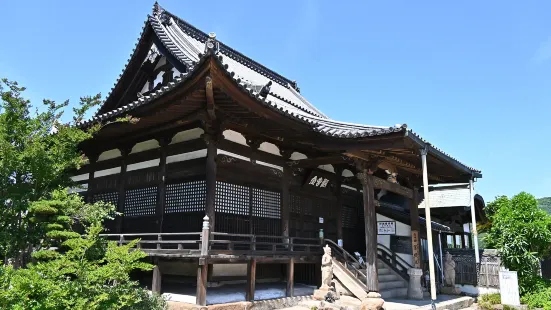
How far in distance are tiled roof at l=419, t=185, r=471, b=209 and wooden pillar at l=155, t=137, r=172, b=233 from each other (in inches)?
507

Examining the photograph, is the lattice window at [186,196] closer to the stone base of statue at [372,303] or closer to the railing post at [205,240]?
the railing post at [205,240]

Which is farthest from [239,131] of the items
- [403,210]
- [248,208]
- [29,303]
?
[403,210]

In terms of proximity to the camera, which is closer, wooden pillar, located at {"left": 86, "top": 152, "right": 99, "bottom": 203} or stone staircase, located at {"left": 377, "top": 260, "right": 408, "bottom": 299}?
stone staircase, located at {"left": 377, "top": 260, "right": 408, "bottom": 299}

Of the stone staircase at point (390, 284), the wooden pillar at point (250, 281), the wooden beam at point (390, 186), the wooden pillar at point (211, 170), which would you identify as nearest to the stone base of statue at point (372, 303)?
the stone staircase at point (390, 284)

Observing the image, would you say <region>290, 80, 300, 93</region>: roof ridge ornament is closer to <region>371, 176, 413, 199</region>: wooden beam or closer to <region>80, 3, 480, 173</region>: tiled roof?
<region>80, 3, 480, 173</region>: tiled roof

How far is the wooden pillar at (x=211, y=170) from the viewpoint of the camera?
9.84 m

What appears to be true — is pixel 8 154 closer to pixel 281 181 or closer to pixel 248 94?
pixel 248 94

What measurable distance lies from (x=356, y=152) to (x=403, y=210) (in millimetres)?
7496

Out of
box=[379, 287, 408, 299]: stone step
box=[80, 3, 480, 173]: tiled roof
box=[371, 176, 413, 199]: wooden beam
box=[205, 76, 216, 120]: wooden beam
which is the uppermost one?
A: box=[80, 3, 480, 173]: tiled roof

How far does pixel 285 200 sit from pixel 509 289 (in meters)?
7.56

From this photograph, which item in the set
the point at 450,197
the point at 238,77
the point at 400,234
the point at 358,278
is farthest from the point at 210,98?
the point at 450,197

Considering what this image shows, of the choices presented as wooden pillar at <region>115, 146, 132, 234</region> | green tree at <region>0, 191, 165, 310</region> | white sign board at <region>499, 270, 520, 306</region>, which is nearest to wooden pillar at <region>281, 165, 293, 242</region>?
green tree at <region>0, 191, 165, 310</region>

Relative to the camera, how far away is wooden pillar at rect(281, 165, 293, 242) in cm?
1202

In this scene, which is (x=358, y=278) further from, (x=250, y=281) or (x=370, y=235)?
(x=250, y=281)
